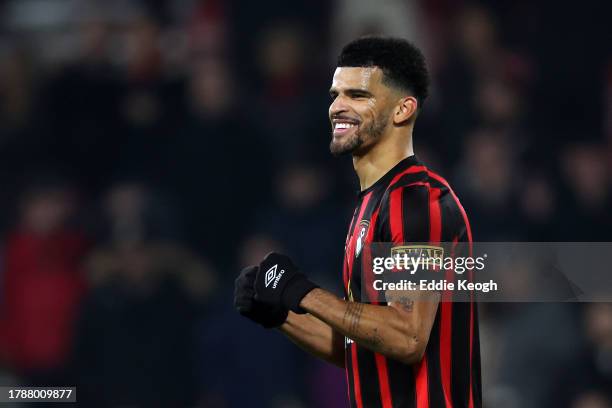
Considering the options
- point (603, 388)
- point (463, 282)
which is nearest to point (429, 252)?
point (463, 282)

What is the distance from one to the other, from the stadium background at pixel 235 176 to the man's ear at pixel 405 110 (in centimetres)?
310

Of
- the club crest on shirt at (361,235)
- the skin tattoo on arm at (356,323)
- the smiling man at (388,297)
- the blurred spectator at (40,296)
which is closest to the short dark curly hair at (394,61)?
the smiling man at (388,297)

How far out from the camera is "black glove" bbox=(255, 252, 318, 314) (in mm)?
3812

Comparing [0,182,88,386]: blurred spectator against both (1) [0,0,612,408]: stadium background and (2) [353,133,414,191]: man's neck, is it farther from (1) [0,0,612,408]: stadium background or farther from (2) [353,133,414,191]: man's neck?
(2) [353,133,414,191]: man's neck

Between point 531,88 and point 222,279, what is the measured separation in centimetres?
280

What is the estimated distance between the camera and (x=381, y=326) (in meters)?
3.70

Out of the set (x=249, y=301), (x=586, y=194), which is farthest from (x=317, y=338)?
A: (x=586, y=194)

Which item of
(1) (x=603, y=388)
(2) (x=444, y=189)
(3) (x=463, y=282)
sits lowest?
(1) (x=603, y=388)

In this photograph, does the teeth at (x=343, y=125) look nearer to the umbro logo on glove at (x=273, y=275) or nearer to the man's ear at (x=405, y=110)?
the man's ear at (x=405, y=110)

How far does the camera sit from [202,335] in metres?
7.78

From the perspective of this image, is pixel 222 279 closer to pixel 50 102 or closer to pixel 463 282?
pixel 50 102

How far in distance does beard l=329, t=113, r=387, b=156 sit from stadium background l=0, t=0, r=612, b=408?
10.4 feet

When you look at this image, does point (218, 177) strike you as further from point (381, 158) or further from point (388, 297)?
point (388, 297)

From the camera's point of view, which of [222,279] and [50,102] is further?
[50,102]
